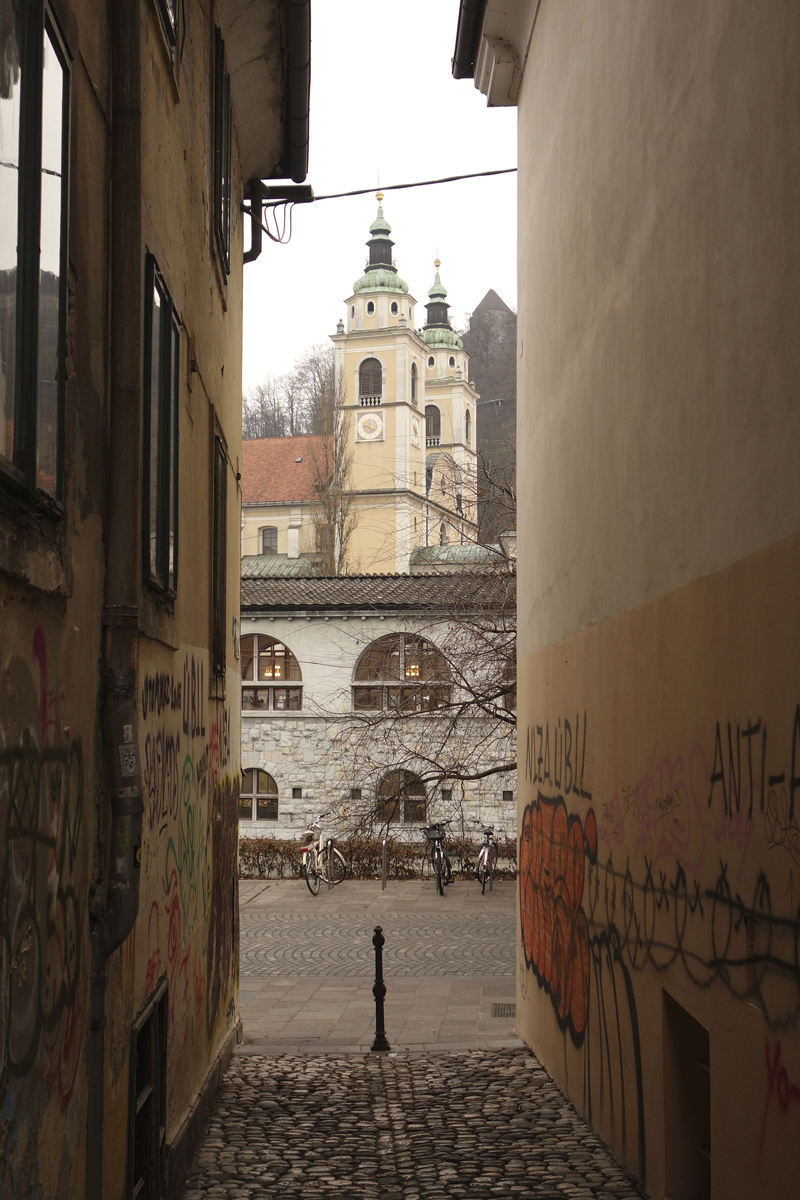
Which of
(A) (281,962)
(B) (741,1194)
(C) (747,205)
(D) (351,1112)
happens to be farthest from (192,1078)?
(A) (281,962)

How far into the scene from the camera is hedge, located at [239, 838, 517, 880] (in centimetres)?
2581

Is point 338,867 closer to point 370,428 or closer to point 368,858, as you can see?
point 368,858

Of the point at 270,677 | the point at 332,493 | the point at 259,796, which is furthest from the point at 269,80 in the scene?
the point at 332,493

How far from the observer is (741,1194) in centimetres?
428

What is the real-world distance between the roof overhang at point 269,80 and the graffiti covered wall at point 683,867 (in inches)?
206

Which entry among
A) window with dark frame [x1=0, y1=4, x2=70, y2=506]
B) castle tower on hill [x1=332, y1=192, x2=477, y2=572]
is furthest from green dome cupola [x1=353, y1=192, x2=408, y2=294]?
window with dark frame [x1=0, y1=4, x2=70, y2=506]

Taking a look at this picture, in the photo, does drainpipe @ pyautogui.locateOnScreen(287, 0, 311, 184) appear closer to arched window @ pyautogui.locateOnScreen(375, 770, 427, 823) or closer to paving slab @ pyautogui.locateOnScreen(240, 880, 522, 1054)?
paving slab @ pyautogui.locateOnScreen(240, 880, 522, 1054)

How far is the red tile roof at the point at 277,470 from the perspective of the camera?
68.1m

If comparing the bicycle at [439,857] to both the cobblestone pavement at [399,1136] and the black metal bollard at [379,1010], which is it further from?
the cobblestone pavement at [399,1136]

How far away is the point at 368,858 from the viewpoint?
26000mm

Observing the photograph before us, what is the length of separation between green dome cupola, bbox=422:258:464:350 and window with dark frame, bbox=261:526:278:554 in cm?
2847

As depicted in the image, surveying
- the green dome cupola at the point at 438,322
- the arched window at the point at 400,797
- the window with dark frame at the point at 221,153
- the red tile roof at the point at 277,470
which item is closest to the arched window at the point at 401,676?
the arched window at the point at 400,797

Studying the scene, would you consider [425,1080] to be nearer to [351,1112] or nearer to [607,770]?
[351,1112]

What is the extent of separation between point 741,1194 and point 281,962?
13.0m
